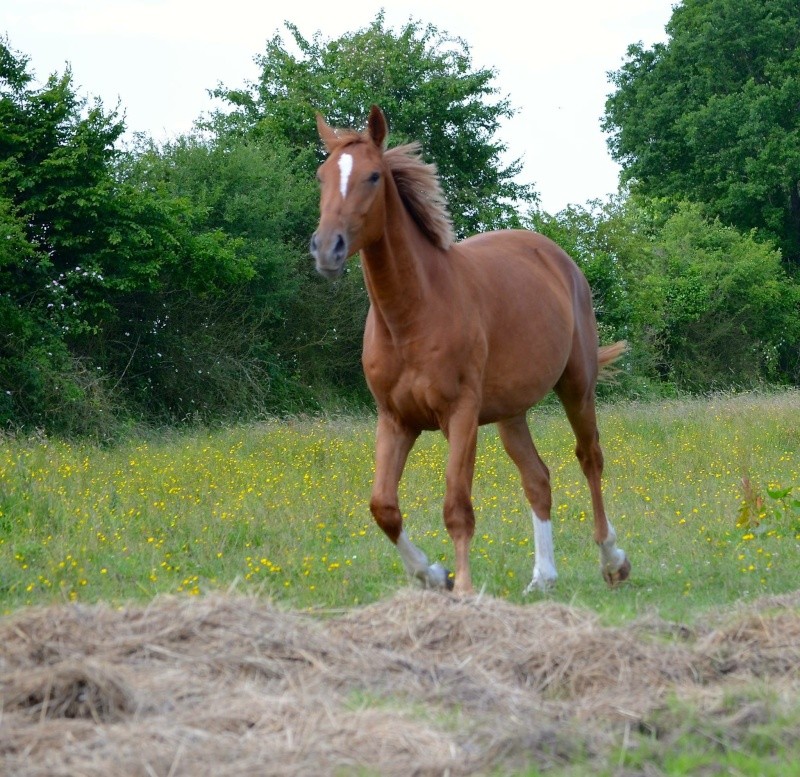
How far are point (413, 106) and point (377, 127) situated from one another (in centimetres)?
2780

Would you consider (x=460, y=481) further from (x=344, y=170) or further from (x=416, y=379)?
A: (x=344, y=170)

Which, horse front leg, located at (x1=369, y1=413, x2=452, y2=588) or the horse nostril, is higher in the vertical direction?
the horse nostril

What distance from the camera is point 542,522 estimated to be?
26.9 ft

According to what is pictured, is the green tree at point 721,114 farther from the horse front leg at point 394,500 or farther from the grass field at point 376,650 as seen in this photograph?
the horse front leg at point 394,500

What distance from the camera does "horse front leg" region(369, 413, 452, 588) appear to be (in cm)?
711

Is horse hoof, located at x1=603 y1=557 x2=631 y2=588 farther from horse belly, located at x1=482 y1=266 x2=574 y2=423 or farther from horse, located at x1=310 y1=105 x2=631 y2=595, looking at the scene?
horse belly, located at x1=482 y1=266 x2=574 y2=423

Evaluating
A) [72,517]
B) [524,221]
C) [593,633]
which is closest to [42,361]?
[72,517]

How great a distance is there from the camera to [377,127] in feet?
23.1

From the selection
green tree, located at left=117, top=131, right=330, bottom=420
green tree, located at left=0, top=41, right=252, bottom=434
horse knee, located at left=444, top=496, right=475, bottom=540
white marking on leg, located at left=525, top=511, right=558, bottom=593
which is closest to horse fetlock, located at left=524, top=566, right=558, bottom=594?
white marking on leg, located at left=525, top=511, right=558, bottom=593

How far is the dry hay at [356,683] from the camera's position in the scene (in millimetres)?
3648

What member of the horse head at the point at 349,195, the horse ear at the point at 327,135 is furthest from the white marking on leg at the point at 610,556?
the horse ear at the point at 327,135

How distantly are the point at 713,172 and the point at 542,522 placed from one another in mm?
37114

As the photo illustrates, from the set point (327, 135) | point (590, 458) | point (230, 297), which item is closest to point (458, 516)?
point (590, 458)

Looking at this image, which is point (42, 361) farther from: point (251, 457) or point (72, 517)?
point (72, 517)
